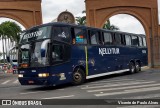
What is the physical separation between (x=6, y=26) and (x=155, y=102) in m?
64.1

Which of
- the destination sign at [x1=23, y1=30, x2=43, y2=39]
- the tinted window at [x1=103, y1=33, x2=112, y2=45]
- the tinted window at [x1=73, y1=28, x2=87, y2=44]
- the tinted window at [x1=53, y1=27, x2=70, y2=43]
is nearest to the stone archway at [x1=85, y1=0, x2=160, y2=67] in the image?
the tinted window at [x1=103, y1=33, x2=112, y2=45]

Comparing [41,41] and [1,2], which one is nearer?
[41,41]

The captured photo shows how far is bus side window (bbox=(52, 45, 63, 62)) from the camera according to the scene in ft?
49.8

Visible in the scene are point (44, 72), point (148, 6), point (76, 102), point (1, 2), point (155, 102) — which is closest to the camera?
point (155, 102)

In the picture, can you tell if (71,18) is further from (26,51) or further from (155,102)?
(155,102)

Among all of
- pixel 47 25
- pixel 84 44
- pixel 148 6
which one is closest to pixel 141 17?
pixel 148 6

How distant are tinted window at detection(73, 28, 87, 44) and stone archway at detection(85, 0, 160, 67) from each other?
19586 mm

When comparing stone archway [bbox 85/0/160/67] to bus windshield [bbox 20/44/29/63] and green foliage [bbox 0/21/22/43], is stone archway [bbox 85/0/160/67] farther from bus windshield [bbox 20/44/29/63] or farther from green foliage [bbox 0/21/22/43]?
green foliage [bbox 0/21/22/43]

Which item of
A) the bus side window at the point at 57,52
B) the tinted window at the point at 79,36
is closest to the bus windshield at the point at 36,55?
the bus side window at the point at 57,52

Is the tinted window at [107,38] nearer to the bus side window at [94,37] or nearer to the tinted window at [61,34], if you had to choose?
the bus side window at [94,37]

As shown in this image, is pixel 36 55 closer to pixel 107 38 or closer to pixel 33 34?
pixel 33 34

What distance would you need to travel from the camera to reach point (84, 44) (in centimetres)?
1780

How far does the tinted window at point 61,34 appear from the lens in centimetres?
1566

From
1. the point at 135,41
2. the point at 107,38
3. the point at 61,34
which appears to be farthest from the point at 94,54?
the point at 135,41
